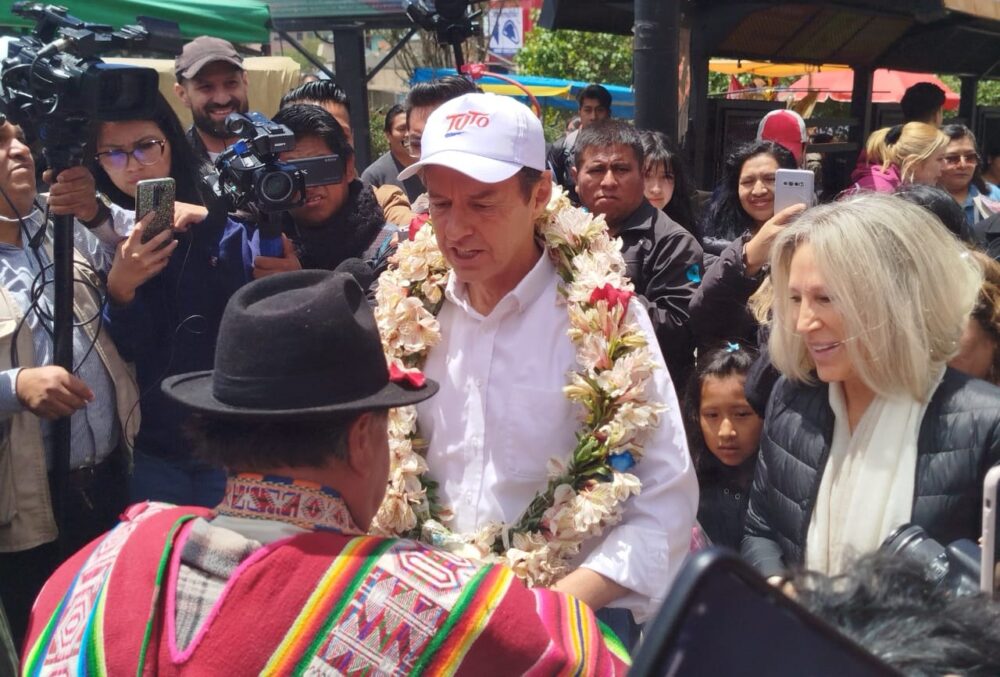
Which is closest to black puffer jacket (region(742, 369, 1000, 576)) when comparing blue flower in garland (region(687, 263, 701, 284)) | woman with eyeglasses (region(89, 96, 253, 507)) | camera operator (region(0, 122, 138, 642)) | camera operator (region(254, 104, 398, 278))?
blue flower in garland (region(687, 263, 701, 284))

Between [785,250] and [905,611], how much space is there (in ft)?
4.78

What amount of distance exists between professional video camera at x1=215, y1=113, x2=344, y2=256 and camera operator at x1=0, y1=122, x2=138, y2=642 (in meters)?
0.40

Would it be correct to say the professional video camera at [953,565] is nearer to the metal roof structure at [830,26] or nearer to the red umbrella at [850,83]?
the metal roof structure at [830,26]

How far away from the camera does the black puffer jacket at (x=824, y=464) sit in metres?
2.08

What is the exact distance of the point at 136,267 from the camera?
2.93 m

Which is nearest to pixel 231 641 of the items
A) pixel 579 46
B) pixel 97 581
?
pixel 97 581

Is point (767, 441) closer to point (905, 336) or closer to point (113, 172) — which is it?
point (905, 336)

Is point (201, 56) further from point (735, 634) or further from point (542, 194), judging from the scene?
point (735, 634)

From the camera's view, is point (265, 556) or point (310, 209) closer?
point (265, 556)

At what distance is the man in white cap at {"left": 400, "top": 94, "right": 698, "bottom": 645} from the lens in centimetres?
220

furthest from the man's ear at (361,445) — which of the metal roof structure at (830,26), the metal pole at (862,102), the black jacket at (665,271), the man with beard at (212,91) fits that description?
the metal pole at (862,102)

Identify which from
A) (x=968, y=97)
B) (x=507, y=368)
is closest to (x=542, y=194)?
(x=507, y=368)

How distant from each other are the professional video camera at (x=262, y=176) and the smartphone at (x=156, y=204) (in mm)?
182

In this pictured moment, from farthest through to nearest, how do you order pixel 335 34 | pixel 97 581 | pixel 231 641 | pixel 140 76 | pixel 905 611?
pixel 335 34 → pixel 140 76 → pixel 97 581 → pixel 231 641 → pixel 905 611
